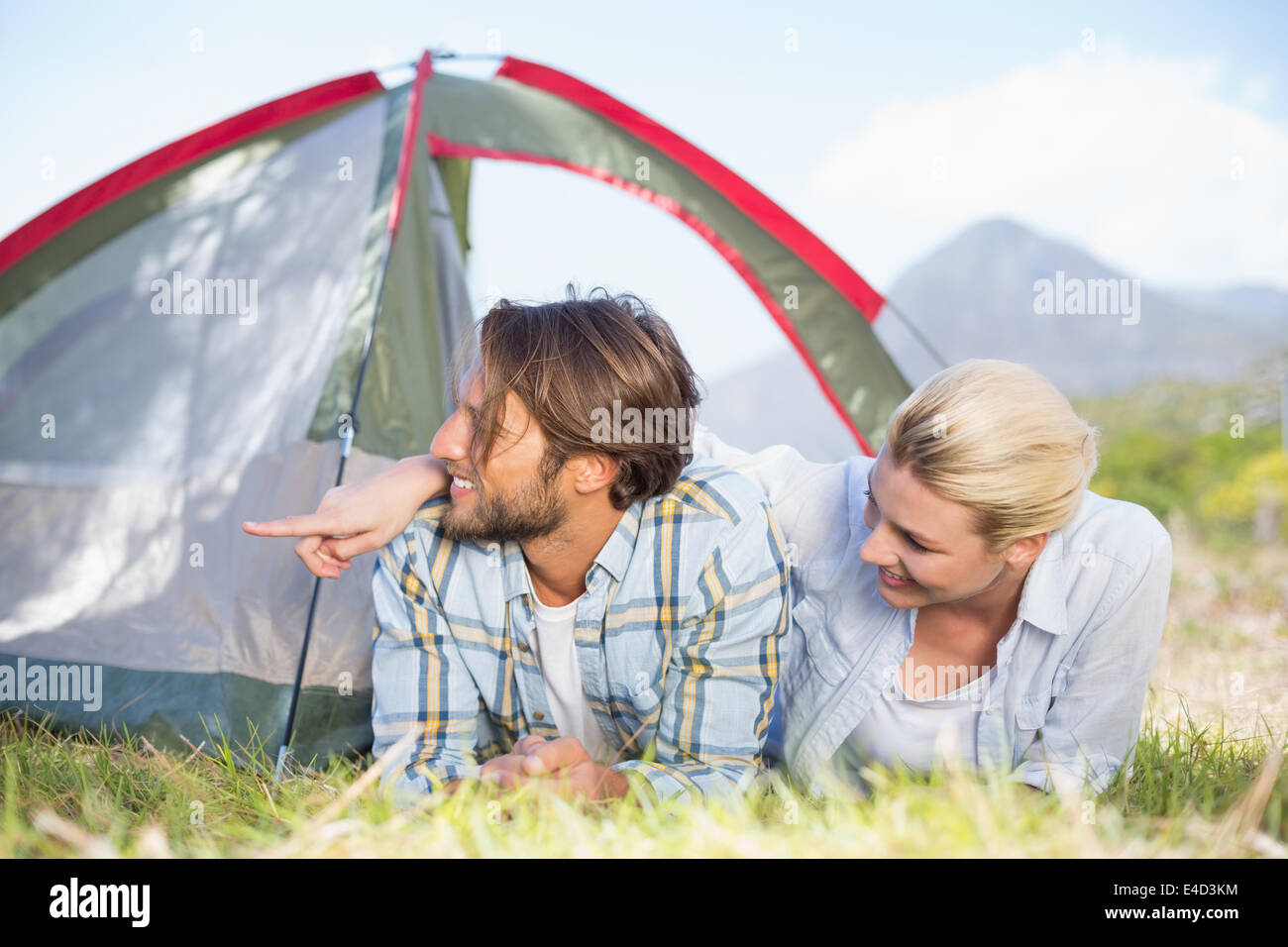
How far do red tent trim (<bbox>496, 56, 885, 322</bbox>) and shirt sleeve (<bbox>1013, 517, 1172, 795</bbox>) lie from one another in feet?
4.43

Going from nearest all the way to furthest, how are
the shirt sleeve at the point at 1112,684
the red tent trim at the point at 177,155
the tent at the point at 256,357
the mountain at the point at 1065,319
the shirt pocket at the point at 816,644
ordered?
the shirt sleeve at the point at 1112,684, the shirt pocket at the point at 816,644, the tent at the point at 256,357, the red tent trim at the point at 177,155, the mountain at the point at 1065,319

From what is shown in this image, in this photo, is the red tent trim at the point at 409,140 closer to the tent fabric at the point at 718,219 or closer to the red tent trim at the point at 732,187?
the tent fabric at the point at 718,219

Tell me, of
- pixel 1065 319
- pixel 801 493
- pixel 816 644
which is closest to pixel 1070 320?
pixel 1065 319

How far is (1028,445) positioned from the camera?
5.19 feet

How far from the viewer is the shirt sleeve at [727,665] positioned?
5.72ft

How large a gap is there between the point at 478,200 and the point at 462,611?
186 centimetres

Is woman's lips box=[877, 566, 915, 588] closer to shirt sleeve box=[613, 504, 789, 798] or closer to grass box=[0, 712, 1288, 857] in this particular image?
shirt sleeve box=[613, 504, 789, 798]

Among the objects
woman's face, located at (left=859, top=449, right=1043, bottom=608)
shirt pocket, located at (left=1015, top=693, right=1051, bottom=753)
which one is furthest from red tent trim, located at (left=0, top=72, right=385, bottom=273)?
shirt pocket, located at (left=1015, top=693, right=1051, bottom=753)

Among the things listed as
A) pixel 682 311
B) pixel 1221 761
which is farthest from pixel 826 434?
pixel 1221 761

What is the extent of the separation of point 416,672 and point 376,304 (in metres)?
1.03

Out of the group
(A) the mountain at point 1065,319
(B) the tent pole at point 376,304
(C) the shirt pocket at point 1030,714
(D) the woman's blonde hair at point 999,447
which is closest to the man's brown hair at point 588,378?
(D) the woman's blonde hair at point 999,447

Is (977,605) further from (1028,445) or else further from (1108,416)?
(1108,416)

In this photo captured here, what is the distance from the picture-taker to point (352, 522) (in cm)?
168

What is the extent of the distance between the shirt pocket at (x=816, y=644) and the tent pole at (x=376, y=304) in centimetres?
102
